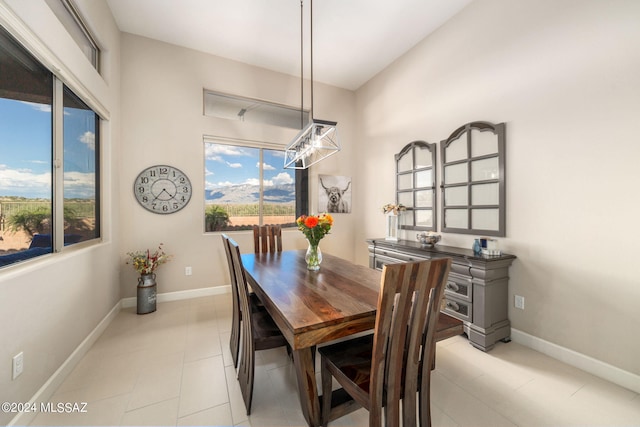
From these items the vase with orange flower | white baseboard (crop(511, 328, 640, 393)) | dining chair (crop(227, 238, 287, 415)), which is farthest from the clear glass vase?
white baseboard (crop(511, 328, 640, 393))

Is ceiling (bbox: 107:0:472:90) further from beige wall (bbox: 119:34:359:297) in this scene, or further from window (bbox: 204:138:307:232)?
window (bbox: 204:138:307:232)

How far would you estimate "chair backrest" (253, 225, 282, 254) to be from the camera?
2.99 meters

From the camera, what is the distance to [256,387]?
178 centimetres

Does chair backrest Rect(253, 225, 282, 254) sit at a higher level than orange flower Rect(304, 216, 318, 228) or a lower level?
lower

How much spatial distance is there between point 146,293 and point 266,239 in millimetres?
1595

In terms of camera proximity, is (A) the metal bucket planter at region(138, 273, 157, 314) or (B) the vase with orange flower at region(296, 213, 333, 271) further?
(A) the metal bucket planter at region(138, 273, 157, 314)

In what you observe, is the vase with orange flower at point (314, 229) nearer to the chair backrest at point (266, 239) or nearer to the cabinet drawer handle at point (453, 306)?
the chair backrest at point (266, 239)

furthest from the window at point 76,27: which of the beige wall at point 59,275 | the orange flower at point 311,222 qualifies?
the orange flower at point 311,222

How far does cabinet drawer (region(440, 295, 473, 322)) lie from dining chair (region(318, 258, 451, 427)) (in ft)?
4.45

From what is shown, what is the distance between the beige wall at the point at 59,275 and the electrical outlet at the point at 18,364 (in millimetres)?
28

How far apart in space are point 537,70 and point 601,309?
2.09 metres

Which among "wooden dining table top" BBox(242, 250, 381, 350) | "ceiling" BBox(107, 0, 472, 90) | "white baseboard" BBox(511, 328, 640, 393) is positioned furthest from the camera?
"ceiling" BBox(107, 0, 472, 90)

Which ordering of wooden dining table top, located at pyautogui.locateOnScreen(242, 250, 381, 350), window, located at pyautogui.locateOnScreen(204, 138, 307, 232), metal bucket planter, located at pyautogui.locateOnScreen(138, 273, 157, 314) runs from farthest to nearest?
window, located at pyautogui.locateOnScreen(204, 138, 307, 232), metal bucket planter, located at pyautogui.locateOnScreen(138, 273, 157, 314), wooden dining table top, located at pyautogui.locateOnScreen(242, 250, 381, 350)

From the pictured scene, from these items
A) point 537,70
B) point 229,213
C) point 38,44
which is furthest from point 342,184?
point 38,44
